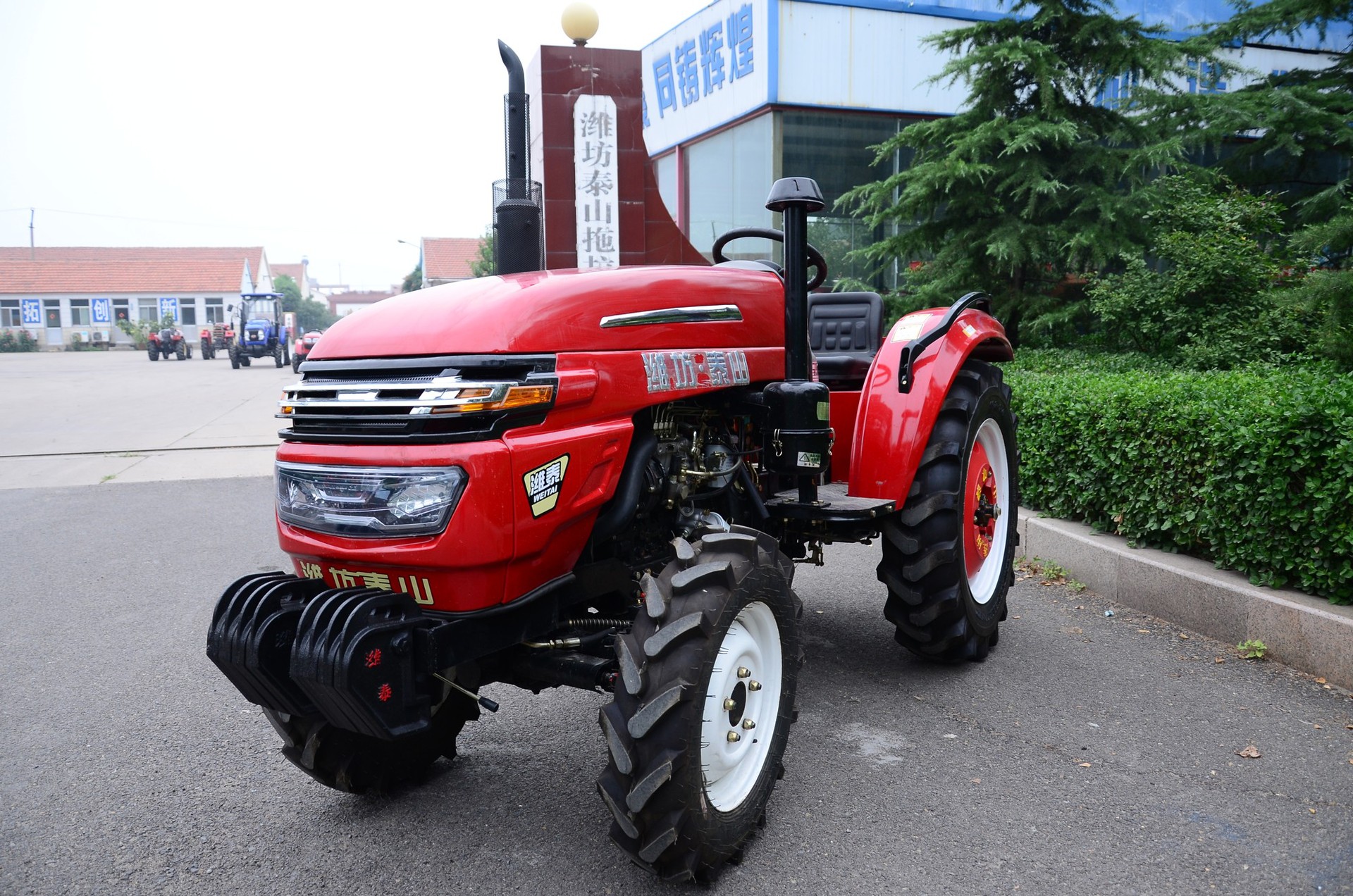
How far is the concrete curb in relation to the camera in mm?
3863

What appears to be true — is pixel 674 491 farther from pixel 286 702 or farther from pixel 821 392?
pixel 286 702

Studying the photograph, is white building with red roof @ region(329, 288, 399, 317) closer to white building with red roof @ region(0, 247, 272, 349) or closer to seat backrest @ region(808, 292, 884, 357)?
white building with red roof @ region(0, 247, 272, 349)

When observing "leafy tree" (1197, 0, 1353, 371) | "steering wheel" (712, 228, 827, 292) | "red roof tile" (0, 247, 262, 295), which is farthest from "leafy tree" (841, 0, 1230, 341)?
"red roof tile" (0, 247, 262, 295)

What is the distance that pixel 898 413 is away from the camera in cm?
381

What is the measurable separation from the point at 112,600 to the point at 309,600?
3804 millimetres

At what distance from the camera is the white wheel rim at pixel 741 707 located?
259 cm

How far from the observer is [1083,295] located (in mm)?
9875

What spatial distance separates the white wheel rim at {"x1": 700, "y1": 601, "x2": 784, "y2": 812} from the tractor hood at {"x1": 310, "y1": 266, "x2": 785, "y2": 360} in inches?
34.7

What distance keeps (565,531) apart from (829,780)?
1.27 m

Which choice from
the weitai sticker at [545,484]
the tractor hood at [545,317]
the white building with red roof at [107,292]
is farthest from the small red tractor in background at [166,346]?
the weitai sticker at [545,484]

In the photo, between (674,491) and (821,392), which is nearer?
(674,491)

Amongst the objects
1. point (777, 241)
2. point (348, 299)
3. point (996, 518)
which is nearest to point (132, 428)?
point (777, 241)

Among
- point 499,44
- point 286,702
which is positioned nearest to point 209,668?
point 286,702

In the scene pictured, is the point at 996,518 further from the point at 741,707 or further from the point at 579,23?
the point at 579,23
